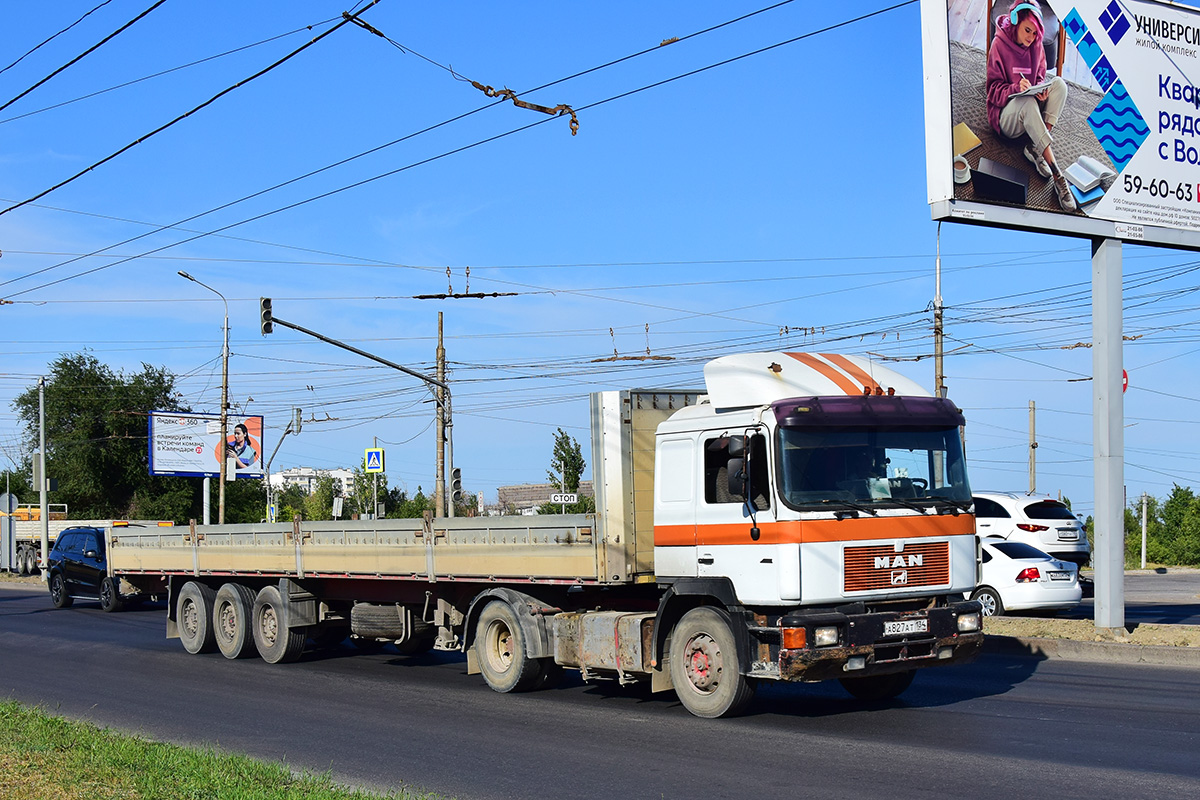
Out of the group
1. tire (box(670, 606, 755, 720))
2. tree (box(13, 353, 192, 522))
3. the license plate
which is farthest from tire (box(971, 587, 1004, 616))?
tree (box(13, 353, 192, 522))

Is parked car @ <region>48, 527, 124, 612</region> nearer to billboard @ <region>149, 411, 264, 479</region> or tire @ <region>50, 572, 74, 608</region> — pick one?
tire @ <region>50, 572, 74, 608</region>

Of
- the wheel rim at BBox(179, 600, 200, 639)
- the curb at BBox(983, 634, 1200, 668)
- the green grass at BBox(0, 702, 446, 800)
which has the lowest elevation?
the curb at BBox(983, 634, 1200, 668)

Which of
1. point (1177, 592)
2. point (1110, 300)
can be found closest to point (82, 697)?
point (1110, 300)

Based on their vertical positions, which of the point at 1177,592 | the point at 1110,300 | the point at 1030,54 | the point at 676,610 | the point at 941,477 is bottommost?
the point at 1177,592

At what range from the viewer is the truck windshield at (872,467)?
10.1 metres

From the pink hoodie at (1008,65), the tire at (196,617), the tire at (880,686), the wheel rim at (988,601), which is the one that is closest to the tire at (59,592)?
the tire at (196,617)

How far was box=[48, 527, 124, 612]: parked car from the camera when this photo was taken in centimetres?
2897

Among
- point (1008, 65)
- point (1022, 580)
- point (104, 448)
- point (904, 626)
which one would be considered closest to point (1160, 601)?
point (1022, 580)

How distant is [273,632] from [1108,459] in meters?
11.6

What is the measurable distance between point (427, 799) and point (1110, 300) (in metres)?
12.9

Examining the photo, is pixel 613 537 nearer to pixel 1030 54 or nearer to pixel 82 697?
pixel 82 697

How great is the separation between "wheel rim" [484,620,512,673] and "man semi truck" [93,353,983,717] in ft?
0.06

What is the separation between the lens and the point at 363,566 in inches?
603

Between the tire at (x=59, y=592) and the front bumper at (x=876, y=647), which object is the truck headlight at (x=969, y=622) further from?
the tire at (x=59, y=592)
